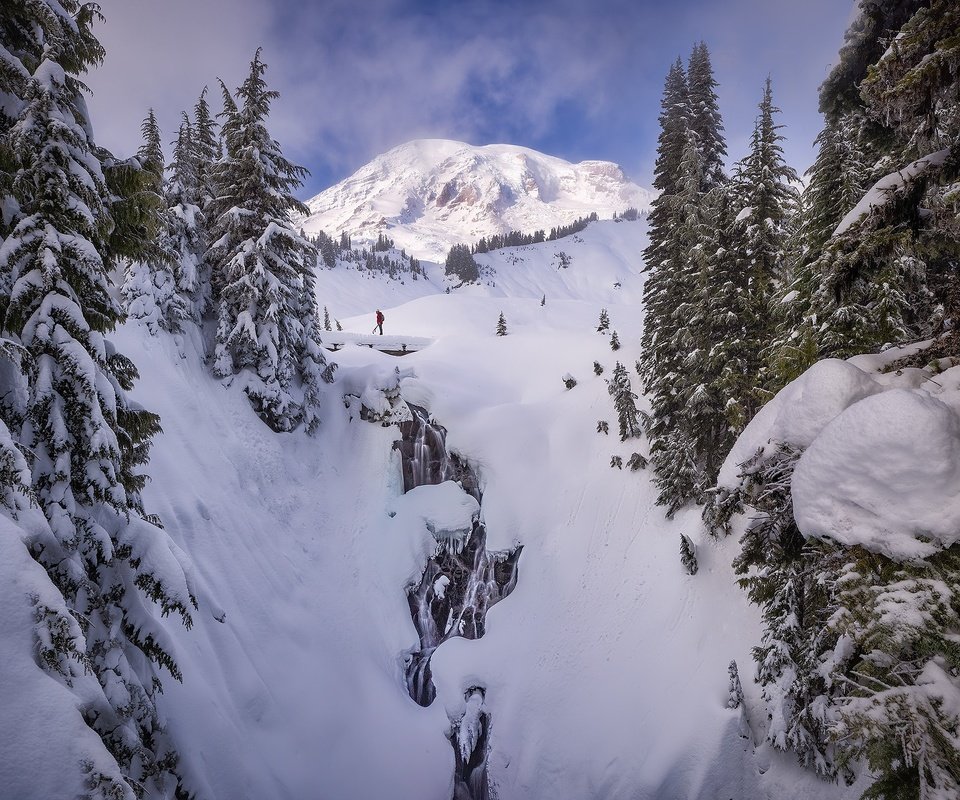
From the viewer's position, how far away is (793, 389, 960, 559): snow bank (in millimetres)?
3484

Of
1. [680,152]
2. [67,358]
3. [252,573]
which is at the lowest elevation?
[252,573]

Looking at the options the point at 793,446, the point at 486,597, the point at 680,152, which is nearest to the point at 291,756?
the point at 486,597

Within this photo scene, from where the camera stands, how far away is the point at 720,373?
14586mm

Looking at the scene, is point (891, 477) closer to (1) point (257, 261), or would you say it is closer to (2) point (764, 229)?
(2) point (764, 229)

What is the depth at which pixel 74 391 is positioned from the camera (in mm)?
5793

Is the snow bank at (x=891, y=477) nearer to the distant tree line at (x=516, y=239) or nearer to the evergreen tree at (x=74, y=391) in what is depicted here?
the evergreen tree at (x=74, y=391)

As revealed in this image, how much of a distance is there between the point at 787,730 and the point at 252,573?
15.5 meters

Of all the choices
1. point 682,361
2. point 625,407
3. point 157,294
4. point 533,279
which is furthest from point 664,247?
point 533,279

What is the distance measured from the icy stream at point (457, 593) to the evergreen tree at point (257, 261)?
6.83 meters

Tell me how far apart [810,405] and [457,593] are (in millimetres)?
17252

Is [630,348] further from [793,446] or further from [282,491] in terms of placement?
[793,446]

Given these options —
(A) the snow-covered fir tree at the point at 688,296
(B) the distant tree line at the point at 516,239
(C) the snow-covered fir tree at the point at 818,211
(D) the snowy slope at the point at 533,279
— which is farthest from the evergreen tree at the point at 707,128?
(B) the distant tree line at the point at 516,239

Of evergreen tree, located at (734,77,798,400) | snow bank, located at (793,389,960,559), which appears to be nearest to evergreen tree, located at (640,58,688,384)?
evergreen tree, located at (734,77,798,400)

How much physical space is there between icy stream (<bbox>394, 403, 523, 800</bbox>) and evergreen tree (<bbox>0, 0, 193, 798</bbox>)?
10783 mm
